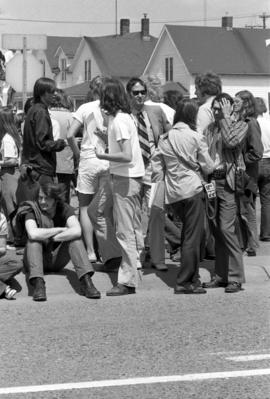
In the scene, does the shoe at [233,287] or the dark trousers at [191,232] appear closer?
the dark trousers at [191,232]

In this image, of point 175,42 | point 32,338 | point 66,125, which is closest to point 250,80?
point 175,42

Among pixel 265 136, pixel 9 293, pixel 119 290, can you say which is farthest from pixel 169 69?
pixel 9 293

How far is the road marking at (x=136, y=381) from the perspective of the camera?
5.11m

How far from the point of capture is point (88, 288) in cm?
766

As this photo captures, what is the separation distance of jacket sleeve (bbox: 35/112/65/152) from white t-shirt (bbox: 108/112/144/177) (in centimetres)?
97

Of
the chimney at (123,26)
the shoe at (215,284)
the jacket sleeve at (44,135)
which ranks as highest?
the chimney at (123,26)

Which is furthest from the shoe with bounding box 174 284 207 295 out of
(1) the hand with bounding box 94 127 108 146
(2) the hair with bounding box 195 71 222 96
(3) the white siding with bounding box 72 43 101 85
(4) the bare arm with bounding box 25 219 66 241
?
(3) the white siding with bounding box 72 43 101 85

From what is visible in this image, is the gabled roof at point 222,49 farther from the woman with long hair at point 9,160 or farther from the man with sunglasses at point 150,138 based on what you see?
the man with sunglasses at point 150,138

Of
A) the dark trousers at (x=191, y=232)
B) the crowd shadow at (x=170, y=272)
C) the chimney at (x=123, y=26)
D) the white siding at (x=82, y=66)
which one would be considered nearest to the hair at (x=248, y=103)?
the dark trousers at (x=191, y=232)

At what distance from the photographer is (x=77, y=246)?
25.7ft

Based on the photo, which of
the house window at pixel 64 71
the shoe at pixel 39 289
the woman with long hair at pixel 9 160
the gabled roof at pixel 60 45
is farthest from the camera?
the gabled roof at pixel 60 45

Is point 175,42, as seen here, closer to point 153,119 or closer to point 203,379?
point 153,119

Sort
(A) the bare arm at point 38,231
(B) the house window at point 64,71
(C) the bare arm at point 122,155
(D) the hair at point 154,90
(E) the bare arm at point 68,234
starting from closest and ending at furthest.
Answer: (C) the bare arm at point 122,155, (A) the bare arm at point 38,231, (E) the bare arm at point 68,234, (D) the hair at point 154,90, (B) the house window at point 64,71

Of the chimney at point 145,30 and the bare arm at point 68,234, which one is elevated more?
the chimney at point 145,30
